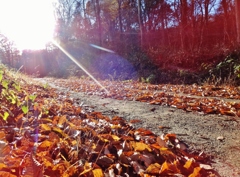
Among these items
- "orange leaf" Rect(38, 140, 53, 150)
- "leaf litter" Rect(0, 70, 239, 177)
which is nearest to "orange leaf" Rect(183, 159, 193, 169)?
"leaf litter" Rect(0, 70, 239, 177)

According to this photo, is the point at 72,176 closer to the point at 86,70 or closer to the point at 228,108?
the point at 228,108

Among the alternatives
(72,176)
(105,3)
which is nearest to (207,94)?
(72,176)

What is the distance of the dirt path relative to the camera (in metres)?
1.17

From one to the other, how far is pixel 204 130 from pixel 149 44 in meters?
13.4

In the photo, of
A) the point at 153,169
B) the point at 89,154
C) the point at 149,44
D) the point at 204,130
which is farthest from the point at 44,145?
the point at 149,44

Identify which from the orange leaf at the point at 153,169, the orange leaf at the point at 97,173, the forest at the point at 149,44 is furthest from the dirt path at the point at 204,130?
the forest at the point at 149,44

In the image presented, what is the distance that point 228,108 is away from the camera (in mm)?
2387

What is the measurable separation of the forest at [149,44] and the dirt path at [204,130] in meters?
4.05

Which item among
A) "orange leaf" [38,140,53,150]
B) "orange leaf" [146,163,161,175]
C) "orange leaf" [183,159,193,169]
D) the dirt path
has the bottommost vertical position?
the dirt path

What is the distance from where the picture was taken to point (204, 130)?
1.72 metres

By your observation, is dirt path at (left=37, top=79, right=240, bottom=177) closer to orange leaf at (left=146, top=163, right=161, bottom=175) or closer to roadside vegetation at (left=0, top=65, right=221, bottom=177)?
roadside vegetation at (left=0, top=65, right=221, bottom=177)

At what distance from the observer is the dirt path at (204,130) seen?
1174 mm

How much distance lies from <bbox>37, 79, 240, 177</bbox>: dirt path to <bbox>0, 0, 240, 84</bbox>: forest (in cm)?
405

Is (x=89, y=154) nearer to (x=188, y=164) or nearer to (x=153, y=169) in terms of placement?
(x=153, y=169)
